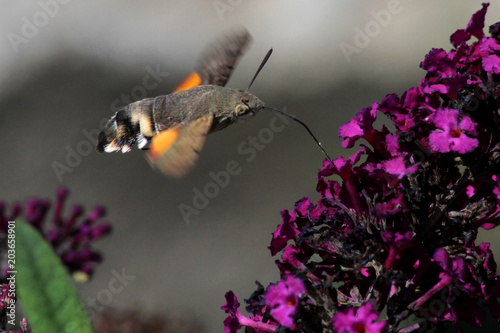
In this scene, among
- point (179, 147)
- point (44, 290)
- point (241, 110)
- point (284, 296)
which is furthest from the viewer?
point (241, 110)

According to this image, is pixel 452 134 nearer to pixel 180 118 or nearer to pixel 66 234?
pixel 180 118

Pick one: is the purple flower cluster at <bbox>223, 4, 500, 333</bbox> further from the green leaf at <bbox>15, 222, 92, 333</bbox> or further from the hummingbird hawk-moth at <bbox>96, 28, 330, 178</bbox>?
the hummingbird hawk-moth at <bbox>96, 28, 330, 178</bbox>

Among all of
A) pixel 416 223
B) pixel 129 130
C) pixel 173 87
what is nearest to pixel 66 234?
pixel 129 130

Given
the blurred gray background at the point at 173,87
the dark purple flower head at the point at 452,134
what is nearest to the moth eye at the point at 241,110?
the dark purple flower head at the point at 452,134

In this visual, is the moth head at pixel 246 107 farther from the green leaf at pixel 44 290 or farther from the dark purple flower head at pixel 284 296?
the green leaf at pixel 44 290

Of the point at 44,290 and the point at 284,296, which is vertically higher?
the point at 44,290

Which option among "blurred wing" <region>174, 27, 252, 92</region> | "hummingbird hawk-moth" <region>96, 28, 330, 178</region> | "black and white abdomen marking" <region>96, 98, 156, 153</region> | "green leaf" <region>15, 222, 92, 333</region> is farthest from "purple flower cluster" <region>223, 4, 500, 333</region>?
"blurred wing" <region>174, 27, 252, 92</region>
